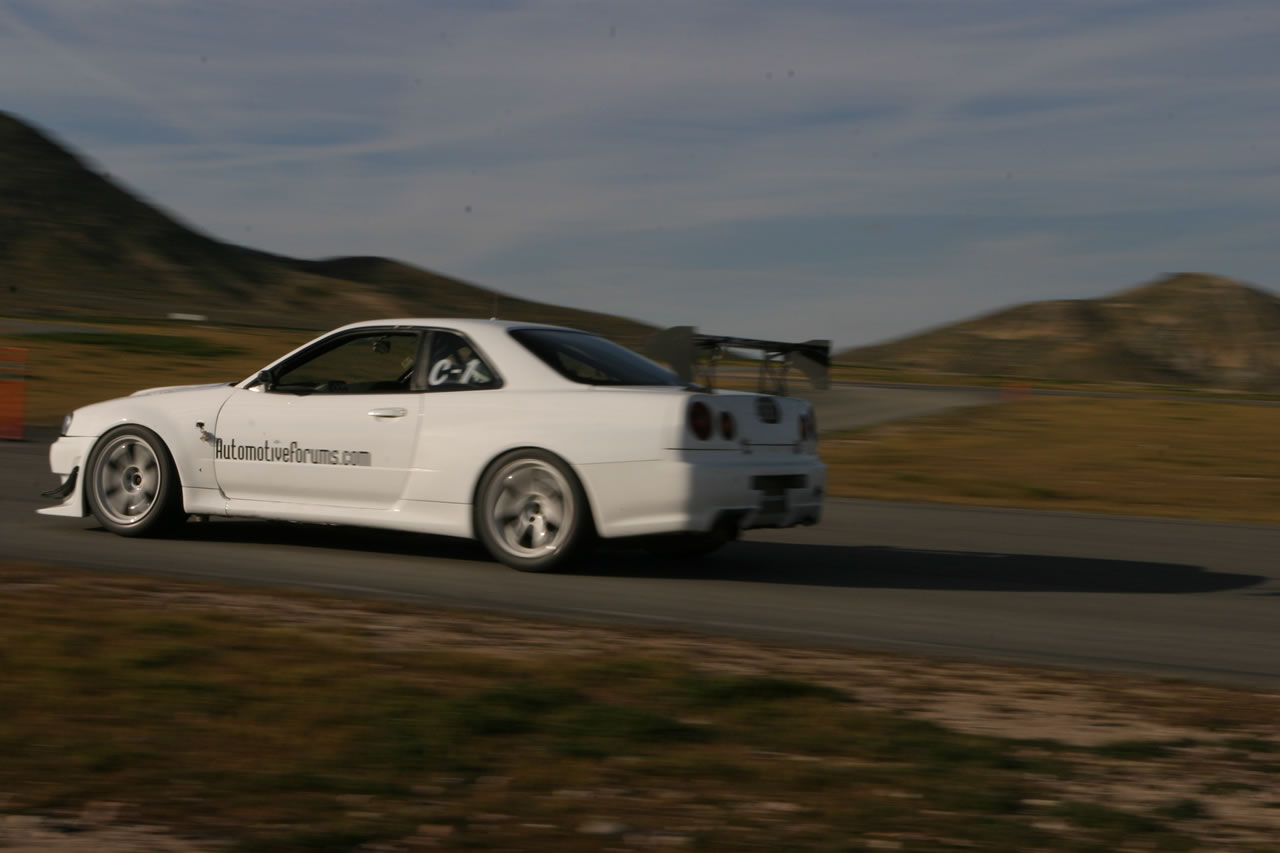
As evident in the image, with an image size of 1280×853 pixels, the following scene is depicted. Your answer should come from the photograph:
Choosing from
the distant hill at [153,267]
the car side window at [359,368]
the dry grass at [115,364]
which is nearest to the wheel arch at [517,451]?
the car side window at [359,368]

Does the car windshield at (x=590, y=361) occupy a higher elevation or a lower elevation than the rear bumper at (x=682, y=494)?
higher

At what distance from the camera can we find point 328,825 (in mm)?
3668

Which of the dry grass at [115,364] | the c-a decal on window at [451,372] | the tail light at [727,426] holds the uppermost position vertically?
the dry grass at [115,364]

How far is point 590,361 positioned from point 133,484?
3147mm

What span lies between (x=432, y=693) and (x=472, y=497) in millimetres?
3514

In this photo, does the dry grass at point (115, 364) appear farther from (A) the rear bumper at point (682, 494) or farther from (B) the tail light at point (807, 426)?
(A) the rear bumper at point (682, 494)

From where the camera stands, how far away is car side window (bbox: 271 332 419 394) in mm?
9008

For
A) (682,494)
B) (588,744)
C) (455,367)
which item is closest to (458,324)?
(455,367)

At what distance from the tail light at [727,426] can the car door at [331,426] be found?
181 centimetres

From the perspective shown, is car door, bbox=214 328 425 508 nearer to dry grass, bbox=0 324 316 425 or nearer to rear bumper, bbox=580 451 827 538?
rear bumper, bbox=580 451 827 538

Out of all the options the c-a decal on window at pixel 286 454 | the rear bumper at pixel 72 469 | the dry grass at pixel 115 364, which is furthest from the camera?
the dry grass at pixel 115 364

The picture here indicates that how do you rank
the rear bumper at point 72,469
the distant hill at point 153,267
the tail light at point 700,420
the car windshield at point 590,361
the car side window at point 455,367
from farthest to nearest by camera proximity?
1. the distant hill at point 153,267
2. the rear bumper at point 72,469
3. the car side window at point 455,367
4. the car windshield at point 590,361
5. the tail light at point 700,420

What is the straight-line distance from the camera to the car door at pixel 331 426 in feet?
28.9

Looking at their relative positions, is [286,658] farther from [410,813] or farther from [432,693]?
[410,813]
